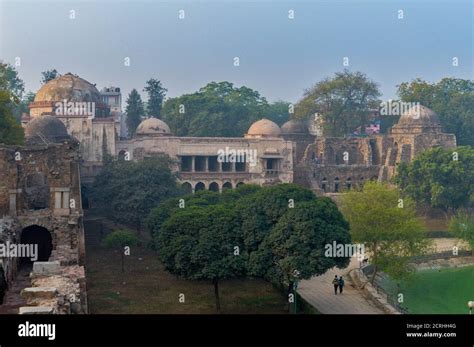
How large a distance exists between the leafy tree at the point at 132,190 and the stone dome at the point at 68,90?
8.25 metres

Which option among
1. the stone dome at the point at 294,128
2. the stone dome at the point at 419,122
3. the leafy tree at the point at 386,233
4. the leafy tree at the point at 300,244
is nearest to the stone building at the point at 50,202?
the leafy tree at the point at 300,244

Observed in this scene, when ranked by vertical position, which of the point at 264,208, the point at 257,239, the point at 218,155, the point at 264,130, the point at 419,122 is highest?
the point at 419,122

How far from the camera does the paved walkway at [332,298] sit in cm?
2375

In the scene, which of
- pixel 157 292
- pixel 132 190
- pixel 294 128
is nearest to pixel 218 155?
pixel 294 128

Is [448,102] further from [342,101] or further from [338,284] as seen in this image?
[338,284]

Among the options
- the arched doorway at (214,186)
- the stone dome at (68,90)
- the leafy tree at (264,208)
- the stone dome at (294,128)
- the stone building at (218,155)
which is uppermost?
the stone dome at (68,90)

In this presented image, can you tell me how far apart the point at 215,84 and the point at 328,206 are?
4466cm

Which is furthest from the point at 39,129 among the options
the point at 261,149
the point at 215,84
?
the point at 215,84

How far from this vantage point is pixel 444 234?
132ft

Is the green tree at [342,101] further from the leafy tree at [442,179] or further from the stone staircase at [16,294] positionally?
the stone staircase at [16,294]

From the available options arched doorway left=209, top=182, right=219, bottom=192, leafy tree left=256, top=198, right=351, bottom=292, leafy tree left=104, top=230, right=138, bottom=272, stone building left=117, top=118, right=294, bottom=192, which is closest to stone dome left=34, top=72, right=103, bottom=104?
stone building left=117, top=118, right=294, bottom=192

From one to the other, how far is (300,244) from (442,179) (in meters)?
20.9

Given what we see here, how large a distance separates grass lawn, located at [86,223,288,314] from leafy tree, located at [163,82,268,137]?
91.2 ft

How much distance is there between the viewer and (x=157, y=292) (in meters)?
24.7
